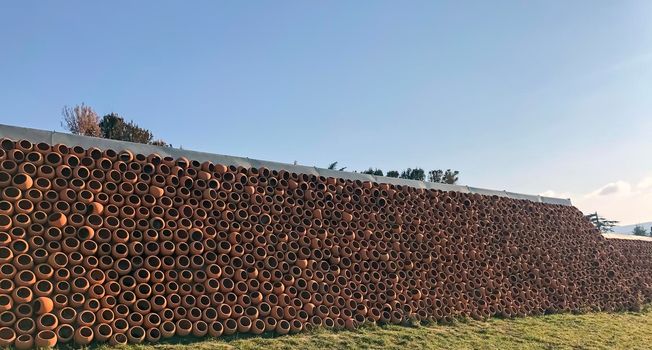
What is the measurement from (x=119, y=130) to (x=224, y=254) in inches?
672

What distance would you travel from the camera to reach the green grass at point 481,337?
21.8ft

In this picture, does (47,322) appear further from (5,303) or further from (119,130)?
(119,130)

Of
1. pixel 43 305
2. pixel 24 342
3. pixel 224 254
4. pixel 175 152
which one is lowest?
pixel 24 342

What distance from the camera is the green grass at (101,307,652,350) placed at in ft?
21.8

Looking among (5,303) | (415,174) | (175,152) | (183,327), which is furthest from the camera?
(415,174)

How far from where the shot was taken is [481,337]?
813 centimetres

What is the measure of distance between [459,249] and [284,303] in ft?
16.0

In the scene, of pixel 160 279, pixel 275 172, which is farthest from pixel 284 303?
pixel 275 172

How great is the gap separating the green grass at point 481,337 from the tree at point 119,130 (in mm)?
17865

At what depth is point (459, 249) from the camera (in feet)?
35.5

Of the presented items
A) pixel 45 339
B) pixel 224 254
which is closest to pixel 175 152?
pixel 224 254

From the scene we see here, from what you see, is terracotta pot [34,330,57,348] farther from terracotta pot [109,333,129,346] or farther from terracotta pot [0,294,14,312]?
terracotta pot [109,333,129,346]

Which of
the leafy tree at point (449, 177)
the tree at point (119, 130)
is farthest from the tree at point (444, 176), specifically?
the tree at point (119, 130)

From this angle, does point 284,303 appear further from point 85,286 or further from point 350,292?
point 85,286
